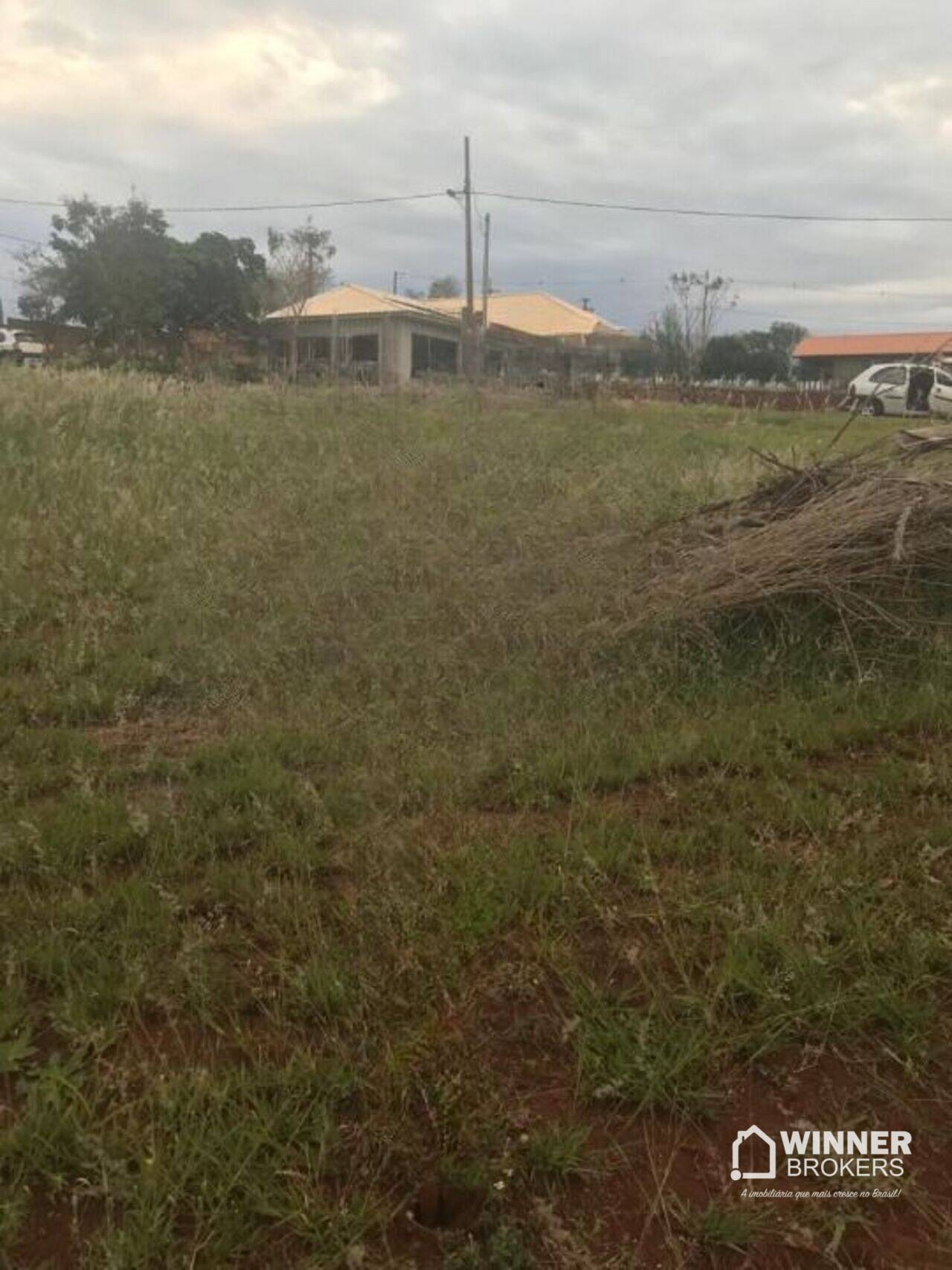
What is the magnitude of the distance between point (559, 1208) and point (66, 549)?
5345mm

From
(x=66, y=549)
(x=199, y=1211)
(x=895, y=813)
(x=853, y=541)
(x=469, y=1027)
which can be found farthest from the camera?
(x=66, y=549)

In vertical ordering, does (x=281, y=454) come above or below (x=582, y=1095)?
above

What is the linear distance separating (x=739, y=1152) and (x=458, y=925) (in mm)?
814

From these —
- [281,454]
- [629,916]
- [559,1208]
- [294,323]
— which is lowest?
[559,1208]

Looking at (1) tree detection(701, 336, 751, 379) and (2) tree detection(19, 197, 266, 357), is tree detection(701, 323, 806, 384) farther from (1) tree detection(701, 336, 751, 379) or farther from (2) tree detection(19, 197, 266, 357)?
(2) tree detection(19, 197, 266, 357)

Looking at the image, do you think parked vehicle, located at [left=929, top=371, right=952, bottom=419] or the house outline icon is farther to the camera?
parked vehicle, located at [left=929, top=371, right=952, bottom=419]

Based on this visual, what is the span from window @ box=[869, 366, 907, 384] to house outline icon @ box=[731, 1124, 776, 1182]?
2211cm

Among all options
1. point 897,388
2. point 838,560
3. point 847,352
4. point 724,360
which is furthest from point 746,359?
point 838,560

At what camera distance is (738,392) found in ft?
78.4

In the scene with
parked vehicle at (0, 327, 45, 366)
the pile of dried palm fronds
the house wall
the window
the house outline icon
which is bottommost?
the house outline icon

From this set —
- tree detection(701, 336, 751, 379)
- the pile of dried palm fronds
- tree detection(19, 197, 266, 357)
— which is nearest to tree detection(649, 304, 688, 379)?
tree detection(701, 336, 751, 379)

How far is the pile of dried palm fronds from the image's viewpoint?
421cm

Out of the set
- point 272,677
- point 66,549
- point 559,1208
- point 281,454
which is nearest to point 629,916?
point 559,1208

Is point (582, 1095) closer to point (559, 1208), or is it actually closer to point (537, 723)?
point (559, 1208)
